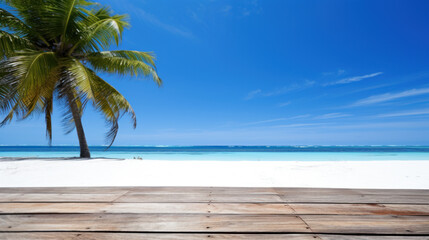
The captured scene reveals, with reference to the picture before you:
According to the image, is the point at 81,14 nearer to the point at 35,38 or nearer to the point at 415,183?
the point at 35,38

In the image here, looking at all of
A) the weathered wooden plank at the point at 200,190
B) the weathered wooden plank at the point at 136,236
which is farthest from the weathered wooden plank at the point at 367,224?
the weathered wooden plank at the point at 200,190

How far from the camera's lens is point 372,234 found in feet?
3.85

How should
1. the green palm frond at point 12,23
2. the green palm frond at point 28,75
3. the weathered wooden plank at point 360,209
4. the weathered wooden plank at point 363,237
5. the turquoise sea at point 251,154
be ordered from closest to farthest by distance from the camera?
the weathered wooden plank at point 363,237
the weathered wooden plank at point 360,209
the green palm frond at point 28,75
the green palm frond at point 12,23
the turquoise sea at point 251,154

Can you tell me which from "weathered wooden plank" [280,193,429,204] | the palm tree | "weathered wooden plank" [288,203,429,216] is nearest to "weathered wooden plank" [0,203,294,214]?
"weathered wooden plank" [288,203,429,216]

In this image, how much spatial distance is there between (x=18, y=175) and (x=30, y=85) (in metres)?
3.21

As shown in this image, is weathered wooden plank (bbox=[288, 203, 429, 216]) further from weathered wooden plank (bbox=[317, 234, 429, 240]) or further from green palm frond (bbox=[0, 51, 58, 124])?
green palm frond (bbox=[0, 51, 58, 124])

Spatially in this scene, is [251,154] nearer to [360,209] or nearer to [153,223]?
[360,209]

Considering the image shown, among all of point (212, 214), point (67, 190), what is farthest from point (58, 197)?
point (212, 214)

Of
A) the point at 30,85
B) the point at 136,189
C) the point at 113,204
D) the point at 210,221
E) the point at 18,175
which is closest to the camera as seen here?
the point at 210,221

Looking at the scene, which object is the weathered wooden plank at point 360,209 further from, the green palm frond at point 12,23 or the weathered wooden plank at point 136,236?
the green palm frond at point 12,23

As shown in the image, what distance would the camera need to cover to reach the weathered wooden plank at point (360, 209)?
147 centimetres

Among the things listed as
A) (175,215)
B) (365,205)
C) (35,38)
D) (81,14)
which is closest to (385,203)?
(365,205)

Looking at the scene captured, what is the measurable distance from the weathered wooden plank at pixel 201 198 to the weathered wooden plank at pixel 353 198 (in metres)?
0.15

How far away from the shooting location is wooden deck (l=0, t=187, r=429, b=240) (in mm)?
1185
